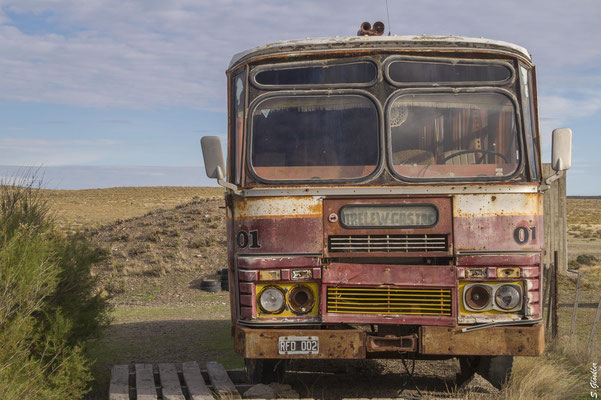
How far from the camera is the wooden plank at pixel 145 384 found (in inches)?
241

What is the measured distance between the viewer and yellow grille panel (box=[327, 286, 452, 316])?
17.6 ft

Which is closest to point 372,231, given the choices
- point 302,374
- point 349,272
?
point 349,272

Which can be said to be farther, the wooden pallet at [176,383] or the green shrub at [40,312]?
the wooden pallet at [176,383]

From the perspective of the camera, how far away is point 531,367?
7.04 metres

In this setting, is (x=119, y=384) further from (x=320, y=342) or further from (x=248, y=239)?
(x=320, y=342)

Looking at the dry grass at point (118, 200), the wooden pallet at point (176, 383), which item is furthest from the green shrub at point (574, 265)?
the dry grass at point (118, 200)

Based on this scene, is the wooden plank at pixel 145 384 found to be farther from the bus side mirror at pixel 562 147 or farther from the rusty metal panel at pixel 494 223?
the bus side mirror at pixel 562 147

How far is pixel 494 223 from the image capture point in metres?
5.41

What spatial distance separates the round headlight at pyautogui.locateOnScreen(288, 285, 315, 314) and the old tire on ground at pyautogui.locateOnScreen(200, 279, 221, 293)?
1165cm

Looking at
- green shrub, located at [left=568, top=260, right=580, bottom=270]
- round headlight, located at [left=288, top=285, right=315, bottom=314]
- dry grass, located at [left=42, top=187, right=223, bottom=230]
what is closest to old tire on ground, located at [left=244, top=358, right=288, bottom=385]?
round headlight, located at [left=288, top=285, right=315, bottom=314]

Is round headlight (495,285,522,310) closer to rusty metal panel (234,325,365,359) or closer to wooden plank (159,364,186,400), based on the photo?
rusty metal panel (234,325,365,359)

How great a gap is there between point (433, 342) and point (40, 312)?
3.82m

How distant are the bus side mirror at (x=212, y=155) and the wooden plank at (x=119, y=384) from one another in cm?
218

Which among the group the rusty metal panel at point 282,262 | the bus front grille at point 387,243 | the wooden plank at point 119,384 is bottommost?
the wooden plank at point 119,384
